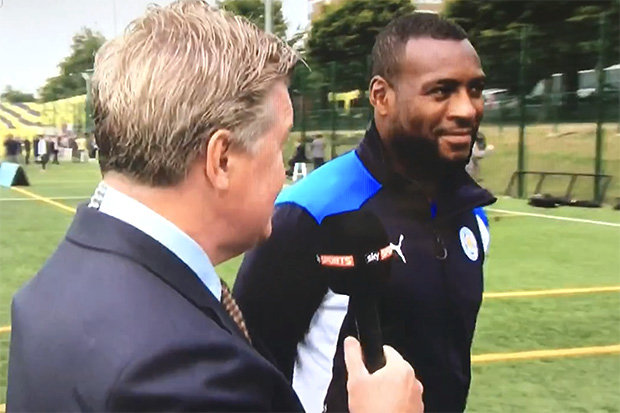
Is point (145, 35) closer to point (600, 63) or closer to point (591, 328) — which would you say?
point (591, 328)

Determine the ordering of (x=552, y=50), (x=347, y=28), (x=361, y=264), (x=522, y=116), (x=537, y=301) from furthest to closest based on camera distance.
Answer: (x=347, y=28)
(x=522, y=116)
(x=552, y=50)
(x=537, y=301)
(x=361, y=264)

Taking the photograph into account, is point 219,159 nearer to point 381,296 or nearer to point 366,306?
point 366,306

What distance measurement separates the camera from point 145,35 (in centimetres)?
134

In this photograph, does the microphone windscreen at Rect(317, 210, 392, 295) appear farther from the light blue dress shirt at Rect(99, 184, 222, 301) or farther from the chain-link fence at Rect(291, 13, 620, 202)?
the chain-link fence at Rect(291, 13, 620, 202)

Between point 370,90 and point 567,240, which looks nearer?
point 370,90

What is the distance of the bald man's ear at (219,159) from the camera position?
1301 mm

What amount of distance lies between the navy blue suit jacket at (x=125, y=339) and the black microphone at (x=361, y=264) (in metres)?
0.35

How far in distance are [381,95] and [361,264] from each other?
80cm

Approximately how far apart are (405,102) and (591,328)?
211 inches

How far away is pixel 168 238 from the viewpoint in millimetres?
1266

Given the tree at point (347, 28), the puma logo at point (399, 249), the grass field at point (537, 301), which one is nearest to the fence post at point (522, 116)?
the grass field at point (537, 301)

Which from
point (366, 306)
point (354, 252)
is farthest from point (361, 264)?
point (366, 306)

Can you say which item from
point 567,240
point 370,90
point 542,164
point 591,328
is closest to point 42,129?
point 542,164

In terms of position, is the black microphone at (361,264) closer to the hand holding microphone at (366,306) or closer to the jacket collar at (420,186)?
the hand holding microphone at (366,306)
